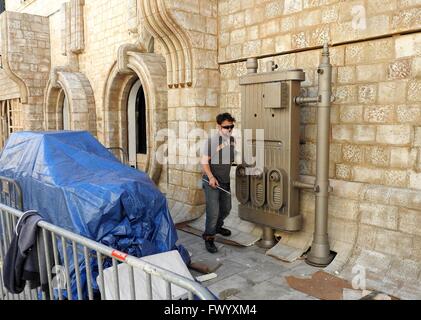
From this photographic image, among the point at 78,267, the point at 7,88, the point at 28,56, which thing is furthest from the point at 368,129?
the point at 7,88

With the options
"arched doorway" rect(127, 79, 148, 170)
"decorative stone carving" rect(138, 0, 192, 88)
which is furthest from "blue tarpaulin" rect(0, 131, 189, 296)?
"arched doorway" rect(127, 79, 148, 170)

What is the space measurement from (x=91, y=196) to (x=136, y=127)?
20.7 feet

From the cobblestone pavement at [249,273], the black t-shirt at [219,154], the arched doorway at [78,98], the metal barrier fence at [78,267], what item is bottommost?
the cobblestone pavement at [249,273]

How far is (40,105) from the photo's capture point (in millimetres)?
13680

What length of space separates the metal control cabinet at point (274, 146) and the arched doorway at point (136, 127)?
501 cm

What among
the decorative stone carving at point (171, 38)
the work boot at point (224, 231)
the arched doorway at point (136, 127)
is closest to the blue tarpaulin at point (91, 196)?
the work boot at point (224, 231)

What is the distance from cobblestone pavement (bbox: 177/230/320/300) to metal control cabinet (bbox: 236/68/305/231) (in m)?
0.47

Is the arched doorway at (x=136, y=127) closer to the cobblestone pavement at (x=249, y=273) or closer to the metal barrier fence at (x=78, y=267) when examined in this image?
the cobblestone pavement at (x=249, y=273)

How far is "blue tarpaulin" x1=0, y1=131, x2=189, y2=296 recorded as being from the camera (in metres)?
3.53

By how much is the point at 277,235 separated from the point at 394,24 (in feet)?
9.60

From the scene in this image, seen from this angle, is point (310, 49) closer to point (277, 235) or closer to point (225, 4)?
point (225, 4)

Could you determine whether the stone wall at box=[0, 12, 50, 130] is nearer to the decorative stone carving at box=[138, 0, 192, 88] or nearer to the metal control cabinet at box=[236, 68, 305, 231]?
the decorative stone carving at box=[138, 0, 192, 88]

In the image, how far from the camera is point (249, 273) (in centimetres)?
421

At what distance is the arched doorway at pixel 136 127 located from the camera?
958 cm
